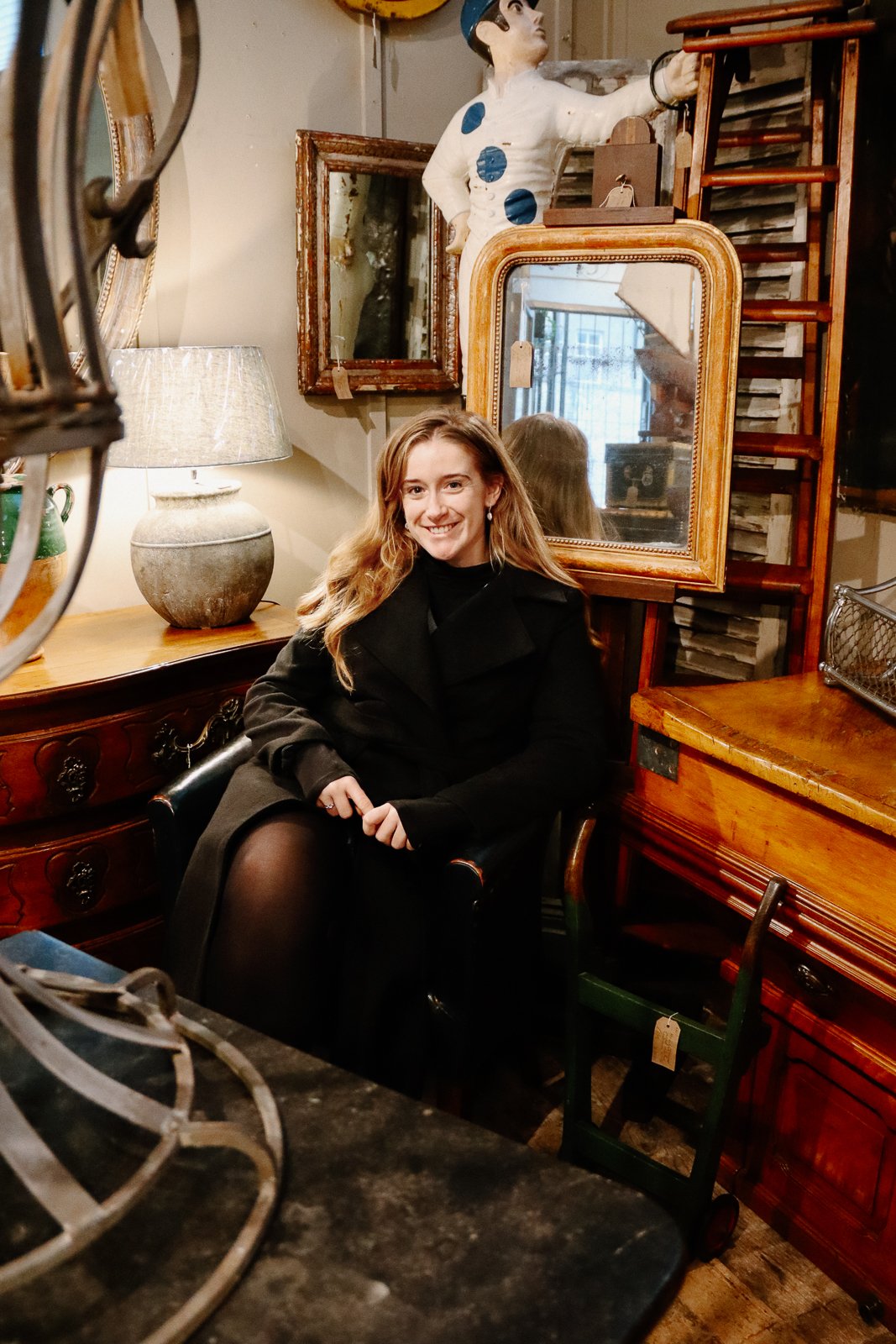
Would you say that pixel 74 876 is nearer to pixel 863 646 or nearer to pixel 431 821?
pixel 431 821

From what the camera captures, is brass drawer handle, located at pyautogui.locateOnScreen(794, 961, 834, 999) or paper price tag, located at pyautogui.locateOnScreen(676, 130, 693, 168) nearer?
brass drawer handle, located at pyautogui.locateOnScreen(794, 961, 834, 999)

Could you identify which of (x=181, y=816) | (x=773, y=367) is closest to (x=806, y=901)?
(x=181, y=816)

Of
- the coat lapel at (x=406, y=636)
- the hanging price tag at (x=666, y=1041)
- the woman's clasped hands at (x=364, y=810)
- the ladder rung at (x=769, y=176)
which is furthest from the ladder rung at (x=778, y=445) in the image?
the hanging price tag at (x=666, y=1041)

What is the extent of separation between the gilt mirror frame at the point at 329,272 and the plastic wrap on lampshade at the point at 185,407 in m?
0.52

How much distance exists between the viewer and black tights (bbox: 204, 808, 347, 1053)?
1.99m

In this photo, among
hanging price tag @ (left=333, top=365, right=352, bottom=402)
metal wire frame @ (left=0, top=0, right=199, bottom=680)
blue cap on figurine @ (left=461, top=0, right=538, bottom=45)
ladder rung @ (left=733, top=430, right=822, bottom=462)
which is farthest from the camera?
hanging price tag @ (left=333, top=365, right=352, bottom=402)

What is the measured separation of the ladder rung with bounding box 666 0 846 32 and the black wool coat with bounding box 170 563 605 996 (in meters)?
1.15

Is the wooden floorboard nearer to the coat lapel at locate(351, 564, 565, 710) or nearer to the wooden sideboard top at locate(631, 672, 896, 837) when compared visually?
the wooden sideboard top at locate(631, 672, 896, 837)

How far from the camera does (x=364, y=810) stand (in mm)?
2109

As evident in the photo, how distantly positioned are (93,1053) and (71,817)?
1.58 metres

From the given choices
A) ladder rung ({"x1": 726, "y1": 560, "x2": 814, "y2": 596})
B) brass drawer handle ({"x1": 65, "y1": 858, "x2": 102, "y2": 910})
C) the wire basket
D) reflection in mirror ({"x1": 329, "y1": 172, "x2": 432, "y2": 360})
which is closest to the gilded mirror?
reflection in mirror ({"x1": 329, "y1": 172, "x2": 432, "y2": 360})

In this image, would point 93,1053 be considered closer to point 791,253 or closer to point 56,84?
point 56,84

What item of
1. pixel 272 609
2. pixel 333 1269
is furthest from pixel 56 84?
pixel 272 609

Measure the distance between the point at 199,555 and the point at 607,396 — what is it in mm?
1068
